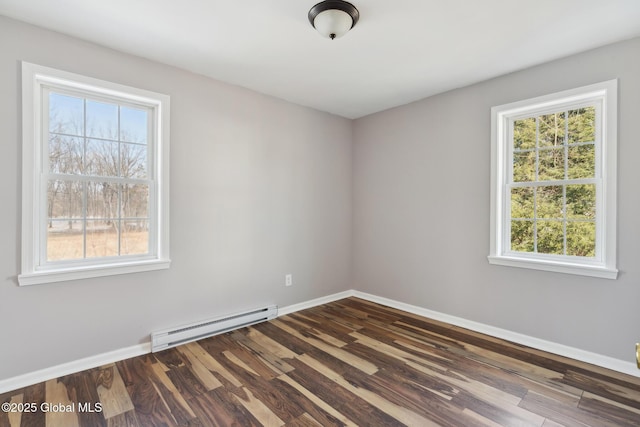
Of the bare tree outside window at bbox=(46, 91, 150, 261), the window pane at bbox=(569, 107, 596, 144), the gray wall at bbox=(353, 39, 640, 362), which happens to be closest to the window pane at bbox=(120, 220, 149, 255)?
the bare tree outside window at bbox=(46, 91, 150, 261)

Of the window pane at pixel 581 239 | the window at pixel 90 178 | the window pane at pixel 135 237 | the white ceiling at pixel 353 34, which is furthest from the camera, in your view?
the window pane at pixel 135 237

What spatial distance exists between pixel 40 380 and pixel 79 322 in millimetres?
423

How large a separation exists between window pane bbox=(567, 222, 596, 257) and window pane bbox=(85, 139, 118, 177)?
4.04 meters

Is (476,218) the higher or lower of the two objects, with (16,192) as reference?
lower

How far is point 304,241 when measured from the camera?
3.89 metres

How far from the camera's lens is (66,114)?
240 cm

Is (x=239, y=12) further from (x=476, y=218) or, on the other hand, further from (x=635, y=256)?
(x=635, y=256)

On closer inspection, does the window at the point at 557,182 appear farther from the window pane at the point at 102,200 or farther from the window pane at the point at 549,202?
the window pane at the point at 102,200

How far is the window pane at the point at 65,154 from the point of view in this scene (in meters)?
2.33

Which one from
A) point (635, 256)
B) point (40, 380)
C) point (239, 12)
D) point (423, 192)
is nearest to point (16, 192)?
point (40, 380)

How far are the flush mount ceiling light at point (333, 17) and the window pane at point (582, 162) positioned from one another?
7.30 ft

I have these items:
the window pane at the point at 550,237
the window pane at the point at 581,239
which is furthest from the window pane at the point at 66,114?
the window pane at the point at 581,239

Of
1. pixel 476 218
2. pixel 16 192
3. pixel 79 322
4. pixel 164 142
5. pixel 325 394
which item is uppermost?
pixel 164 142

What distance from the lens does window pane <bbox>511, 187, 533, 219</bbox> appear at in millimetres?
2916
